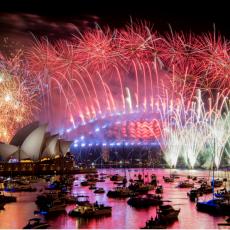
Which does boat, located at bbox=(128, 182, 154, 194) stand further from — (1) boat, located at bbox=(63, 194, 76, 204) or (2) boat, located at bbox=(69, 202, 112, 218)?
(2) boat, located at bbox=(69, 202, 112, 218)

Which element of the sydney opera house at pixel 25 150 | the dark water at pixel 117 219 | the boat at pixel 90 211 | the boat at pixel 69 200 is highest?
the sydney opera house at pixel 25 150

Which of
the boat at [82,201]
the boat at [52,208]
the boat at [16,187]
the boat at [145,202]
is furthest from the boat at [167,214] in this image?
the boat at [16,187]

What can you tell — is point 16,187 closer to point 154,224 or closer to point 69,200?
point 69,200

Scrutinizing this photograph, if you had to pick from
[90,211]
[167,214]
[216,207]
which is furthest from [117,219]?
[216,207]

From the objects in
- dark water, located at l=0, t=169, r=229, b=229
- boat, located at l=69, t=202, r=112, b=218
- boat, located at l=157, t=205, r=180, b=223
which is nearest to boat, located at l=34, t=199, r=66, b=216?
dark water, located at l=0, t=169, r=229, b=229

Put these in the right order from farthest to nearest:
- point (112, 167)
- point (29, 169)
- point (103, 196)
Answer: point (112, 167), point (29, 169), point (103, 196)

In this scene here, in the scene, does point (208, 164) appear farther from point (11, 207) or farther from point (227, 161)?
point (11, 207)

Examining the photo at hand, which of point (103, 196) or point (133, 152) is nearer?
point (103, 196)

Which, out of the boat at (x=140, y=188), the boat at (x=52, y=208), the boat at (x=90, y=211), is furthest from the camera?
the boat at (x=140, y=188)

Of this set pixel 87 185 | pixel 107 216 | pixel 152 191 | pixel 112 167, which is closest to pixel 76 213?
pixel 107 216

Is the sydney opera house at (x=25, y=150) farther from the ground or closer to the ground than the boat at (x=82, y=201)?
farther from the ground

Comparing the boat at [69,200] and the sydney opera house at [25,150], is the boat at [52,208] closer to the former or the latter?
the boat at [69,200]
